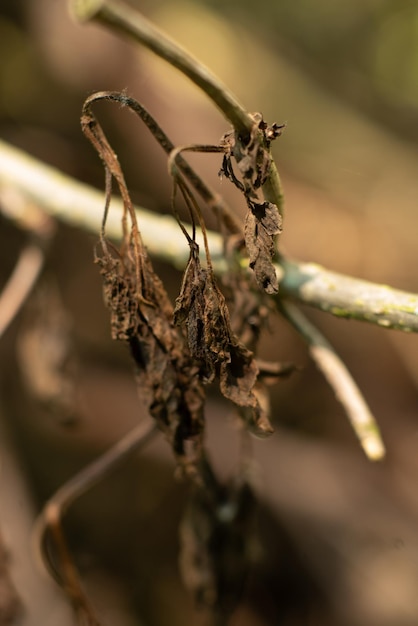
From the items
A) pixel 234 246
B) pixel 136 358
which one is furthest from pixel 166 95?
pixel 136 358

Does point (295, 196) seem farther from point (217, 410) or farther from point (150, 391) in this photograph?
point (150, 391)

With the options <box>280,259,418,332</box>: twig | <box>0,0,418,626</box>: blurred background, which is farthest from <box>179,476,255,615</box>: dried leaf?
<box>0,0,418,626</box>: blurred background

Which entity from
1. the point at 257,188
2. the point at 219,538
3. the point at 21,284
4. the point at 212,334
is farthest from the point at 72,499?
the point at 257,188

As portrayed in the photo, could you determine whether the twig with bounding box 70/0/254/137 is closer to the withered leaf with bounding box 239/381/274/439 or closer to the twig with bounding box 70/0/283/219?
the twig with bounding box 70/0/283/219

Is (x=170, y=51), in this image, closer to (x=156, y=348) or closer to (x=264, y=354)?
(x=156, y=348)

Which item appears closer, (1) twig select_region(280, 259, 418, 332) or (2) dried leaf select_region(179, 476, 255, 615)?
(1) twig select_region(280, 259, 418, 332)
